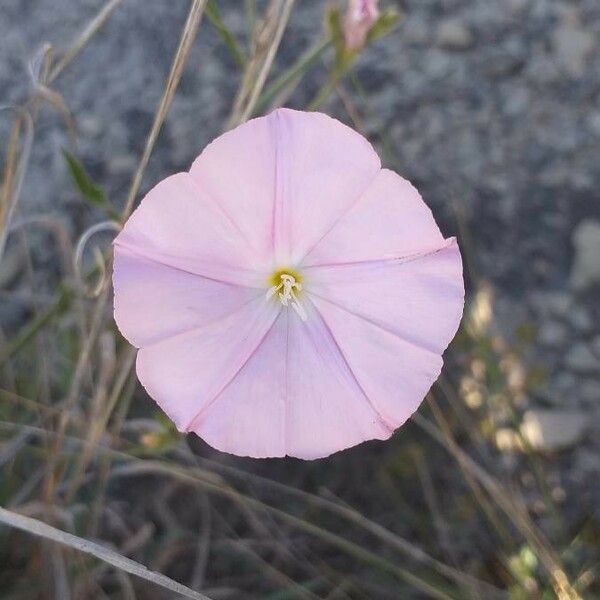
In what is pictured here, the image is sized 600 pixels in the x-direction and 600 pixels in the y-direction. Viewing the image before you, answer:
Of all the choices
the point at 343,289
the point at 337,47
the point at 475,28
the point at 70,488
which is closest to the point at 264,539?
the point at 70,488

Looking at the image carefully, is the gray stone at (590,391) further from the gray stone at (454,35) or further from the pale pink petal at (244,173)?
the pale pink petal at (244,173)

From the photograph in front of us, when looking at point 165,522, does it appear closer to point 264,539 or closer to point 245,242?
point 264,539

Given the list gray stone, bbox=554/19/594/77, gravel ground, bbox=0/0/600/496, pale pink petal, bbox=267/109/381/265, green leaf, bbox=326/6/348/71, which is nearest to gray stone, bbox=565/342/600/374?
gravel ground, bbox=0/0/600/496

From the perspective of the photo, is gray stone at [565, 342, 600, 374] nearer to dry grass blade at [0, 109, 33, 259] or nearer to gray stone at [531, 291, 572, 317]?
gray stone at [531, 291, 572, 317]

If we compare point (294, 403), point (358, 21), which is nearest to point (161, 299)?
point (294, 403)

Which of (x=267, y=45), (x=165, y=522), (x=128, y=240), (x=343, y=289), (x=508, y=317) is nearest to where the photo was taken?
(x=128, y=240)

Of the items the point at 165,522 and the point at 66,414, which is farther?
the point at 165,522
